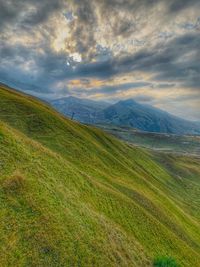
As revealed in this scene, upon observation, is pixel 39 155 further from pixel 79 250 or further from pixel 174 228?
pixel 174 228

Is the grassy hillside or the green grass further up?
the grassy hillside

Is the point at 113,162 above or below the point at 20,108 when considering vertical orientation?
below

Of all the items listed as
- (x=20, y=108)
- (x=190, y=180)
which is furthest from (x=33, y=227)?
(x=190, y=180)

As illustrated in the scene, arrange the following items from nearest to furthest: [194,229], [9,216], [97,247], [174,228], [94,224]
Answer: [9,216], [97,247], [94,224], [174,228], [194,229]

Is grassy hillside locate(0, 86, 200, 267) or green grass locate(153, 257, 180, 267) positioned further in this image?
green grass locate(153, 257, 180, 267)

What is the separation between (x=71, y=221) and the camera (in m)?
26.0

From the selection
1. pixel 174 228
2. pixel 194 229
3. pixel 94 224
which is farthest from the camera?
pixel 194 229

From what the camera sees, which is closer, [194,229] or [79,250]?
[79,250]

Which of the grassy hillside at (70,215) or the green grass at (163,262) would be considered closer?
the grassy hillside at (70,215)

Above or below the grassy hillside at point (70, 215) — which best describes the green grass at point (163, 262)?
below

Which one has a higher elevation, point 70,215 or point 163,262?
point 70,215

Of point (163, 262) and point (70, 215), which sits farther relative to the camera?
point (163, 262)

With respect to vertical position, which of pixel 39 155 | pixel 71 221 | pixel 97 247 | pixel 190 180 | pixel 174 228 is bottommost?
pixel 190 180

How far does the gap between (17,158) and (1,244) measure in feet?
43.7
